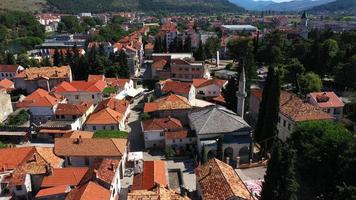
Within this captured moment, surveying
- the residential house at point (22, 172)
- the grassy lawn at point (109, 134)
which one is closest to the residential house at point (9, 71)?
the grassy lawn at point (109, 134)

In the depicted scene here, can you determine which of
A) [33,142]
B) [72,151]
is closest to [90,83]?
[33,142]

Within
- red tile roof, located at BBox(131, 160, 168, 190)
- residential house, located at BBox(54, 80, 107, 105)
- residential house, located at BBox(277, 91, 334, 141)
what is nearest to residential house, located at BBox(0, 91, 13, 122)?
residential house, located at BBox(54, 80, 107, 105)

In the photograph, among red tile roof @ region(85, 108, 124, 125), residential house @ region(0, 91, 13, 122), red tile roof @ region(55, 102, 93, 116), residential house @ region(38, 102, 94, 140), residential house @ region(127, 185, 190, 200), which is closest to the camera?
residential house @ region(127, 185, 190, 200)

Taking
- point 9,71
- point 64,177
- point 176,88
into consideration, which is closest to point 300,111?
point 176,88

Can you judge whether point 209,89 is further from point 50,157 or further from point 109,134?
point 50,157

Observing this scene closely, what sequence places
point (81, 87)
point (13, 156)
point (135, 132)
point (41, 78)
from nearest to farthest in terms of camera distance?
point (13, 156)
point (135, 132)
point (81, 87)
point (41, 78)

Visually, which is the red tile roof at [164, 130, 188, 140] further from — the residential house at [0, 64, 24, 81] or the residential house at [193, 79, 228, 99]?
the residential house at [0, 64, 24, 81]

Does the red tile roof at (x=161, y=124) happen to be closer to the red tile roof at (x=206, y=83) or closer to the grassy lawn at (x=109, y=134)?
the grassy lawn at (x=109, y=134)
